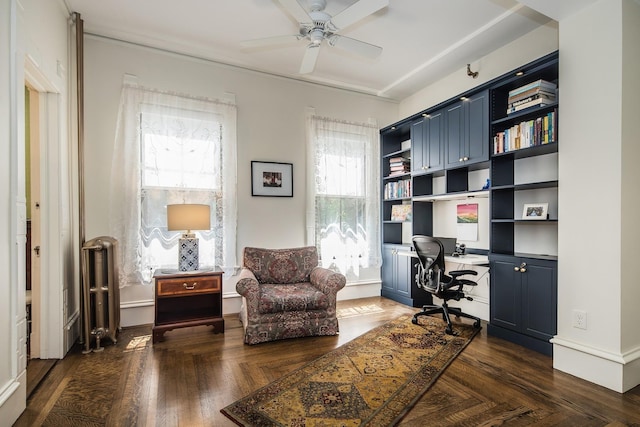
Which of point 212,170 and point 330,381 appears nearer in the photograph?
point 330,381

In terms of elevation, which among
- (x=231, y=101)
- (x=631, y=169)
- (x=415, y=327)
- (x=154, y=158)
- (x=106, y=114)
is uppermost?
(x=231, y=101)

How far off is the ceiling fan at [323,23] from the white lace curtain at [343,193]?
4.83ft

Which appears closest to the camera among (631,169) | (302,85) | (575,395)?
(575,395)

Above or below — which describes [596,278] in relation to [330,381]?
above

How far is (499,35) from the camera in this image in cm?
340

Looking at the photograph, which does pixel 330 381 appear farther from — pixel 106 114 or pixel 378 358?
pixel 106 114

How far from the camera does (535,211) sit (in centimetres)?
311

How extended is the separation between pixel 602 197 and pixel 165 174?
386 centimetres

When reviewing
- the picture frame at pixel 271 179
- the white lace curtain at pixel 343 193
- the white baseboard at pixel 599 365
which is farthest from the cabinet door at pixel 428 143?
the white baseboard at pixel 599 365

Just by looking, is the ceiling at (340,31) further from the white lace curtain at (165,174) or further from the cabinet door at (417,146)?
the cabinet door at (417,146)

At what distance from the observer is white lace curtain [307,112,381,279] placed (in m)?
4.39

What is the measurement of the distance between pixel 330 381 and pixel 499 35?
12.0ft

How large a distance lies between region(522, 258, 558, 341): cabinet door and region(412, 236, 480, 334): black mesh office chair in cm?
48

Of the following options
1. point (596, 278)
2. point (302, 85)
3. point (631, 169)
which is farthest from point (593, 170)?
point (302, 85)
